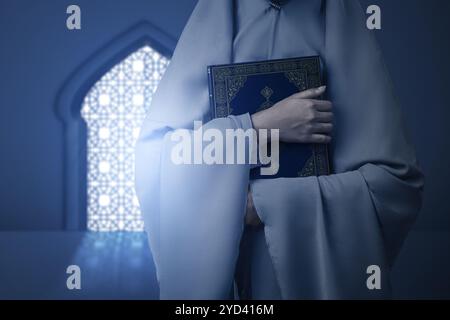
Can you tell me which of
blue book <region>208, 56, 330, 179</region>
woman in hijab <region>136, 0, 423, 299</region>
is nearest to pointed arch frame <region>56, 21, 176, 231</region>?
woman in hijab <region>136, 0, 423, 299</region>

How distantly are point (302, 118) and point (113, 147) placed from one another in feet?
1.67

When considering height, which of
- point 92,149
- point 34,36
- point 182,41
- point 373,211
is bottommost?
point 373,211

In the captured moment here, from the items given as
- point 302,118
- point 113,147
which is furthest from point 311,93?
point 113,147

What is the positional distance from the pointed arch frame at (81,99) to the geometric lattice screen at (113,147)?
0.02 m

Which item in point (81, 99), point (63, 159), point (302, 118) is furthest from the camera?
point (81, 99)

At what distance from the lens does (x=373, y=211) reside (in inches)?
28.3

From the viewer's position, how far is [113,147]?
1054 millimetres

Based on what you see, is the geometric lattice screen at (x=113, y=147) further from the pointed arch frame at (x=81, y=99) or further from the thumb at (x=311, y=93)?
the thumb at (x=311, y=93)

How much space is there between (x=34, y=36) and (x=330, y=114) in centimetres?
74

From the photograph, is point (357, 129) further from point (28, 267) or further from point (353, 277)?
point (28, 267)

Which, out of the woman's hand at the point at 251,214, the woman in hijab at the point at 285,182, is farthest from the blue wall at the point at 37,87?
the woman's hand at the point at 251,214

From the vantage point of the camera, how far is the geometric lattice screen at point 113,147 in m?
1.02

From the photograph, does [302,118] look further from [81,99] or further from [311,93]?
[81,99]

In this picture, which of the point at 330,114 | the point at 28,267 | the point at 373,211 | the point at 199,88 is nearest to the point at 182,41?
the point at 199,88
